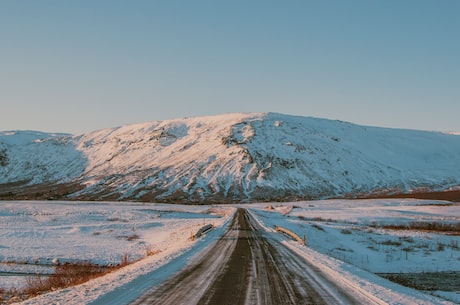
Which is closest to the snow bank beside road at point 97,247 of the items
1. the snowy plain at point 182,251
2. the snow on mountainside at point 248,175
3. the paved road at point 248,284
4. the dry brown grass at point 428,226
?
the snowy plain at point 182,251

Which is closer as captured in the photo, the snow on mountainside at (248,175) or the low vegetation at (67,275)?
the low vegetation at (67,275)

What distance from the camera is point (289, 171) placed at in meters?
172

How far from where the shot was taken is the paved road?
10836 mm

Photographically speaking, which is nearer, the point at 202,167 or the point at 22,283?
the point at 22,283

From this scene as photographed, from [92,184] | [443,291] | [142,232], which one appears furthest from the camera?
[92,184]

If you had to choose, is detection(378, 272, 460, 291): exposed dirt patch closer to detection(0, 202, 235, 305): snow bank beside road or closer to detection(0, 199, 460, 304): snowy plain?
detection(0, 199, 460, 304): snowy plain

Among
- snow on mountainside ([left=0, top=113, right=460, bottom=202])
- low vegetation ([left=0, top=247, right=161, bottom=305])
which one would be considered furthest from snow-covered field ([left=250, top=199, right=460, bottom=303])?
snow on mountainside ([left=0, top=113, right=460, bottom=202])

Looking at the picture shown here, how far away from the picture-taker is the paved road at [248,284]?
10836mm

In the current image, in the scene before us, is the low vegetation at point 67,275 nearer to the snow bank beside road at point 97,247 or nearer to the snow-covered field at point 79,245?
the snow-covered field at point 79,245

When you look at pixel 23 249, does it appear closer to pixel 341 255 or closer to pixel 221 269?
pixel 221 269

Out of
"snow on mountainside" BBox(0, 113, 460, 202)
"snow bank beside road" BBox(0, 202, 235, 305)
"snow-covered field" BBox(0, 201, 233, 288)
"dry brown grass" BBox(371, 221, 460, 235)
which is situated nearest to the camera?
"snow bank beside road" BBox(0, 202, 235, 305)

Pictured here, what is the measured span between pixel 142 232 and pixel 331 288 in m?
30.8

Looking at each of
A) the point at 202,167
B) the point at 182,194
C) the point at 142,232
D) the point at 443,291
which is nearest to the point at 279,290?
the point at 443,291

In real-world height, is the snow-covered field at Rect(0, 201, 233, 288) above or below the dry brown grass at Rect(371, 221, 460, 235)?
below
